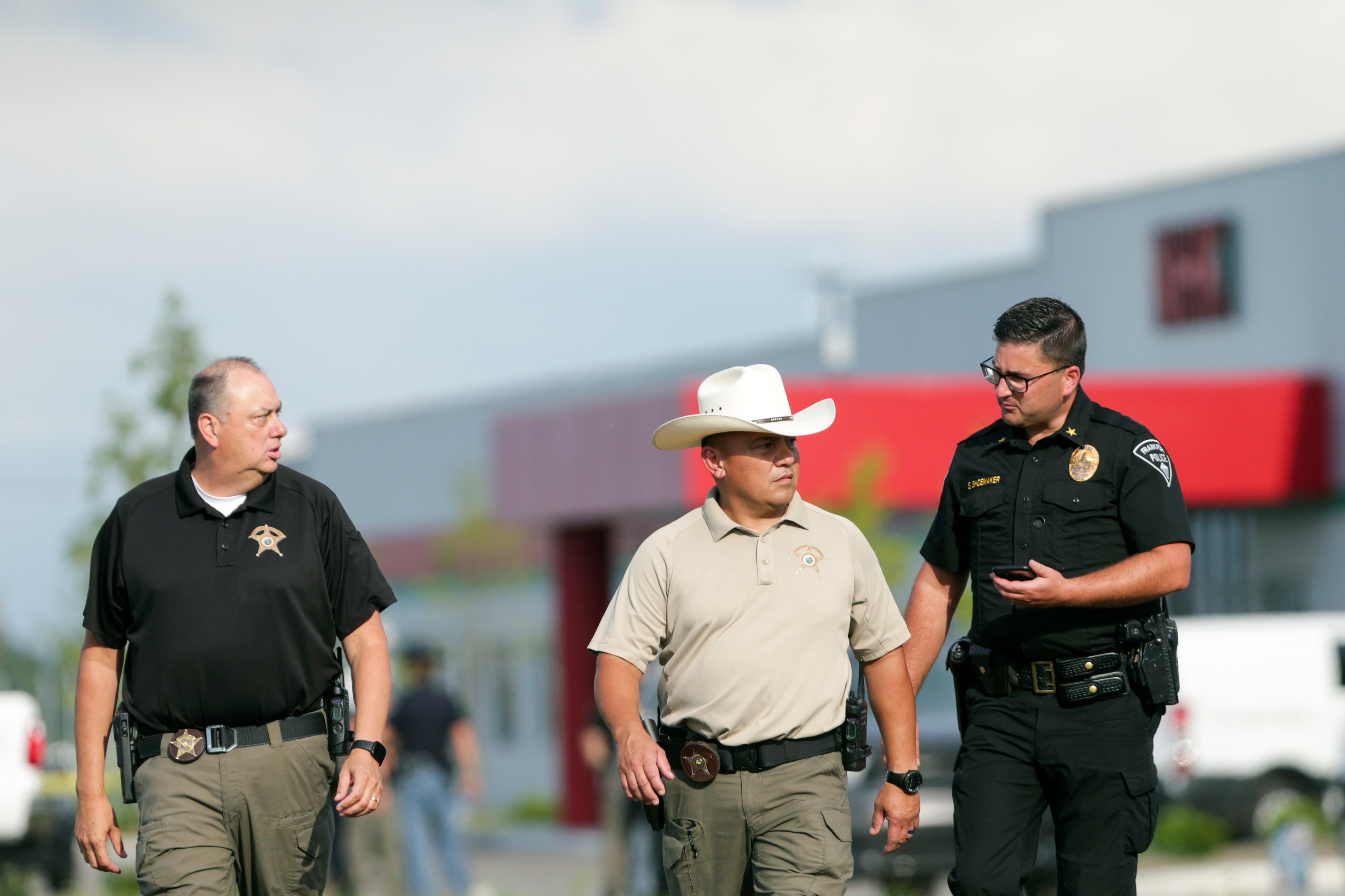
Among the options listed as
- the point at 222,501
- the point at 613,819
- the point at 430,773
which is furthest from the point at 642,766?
the point at 430,773

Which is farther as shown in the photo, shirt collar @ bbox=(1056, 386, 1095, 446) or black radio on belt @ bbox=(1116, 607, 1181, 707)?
shirt collar @ bbox=(1056, 386, 1095, 446)

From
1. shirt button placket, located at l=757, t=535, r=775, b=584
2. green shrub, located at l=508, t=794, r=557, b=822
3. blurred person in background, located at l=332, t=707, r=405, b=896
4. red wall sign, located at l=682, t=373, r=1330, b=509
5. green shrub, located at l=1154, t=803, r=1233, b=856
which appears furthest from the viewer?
green shrub, located at l=508, t=794, r=557, b=822

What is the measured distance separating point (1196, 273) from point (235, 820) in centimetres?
2194

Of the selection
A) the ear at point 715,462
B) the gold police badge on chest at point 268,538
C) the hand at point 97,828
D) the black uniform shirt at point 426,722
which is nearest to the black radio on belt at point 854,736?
the ear at point 715,462

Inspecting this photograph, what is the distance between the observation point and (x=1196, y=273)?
26000 millimetres

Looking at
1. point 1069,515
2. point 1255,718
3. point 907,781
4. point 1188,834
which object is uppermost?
point 1069,515

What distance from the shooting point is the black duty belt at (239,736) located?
19.6 ft

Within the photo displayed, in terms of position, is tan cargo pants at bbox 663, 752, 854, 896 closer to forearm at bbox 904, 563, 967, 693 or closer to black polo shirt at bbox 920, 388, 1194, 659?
forearm at bbox 904, 563, 967, 693

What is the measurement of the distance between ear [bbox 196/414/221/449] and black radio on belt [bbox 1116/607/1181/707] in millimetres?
2830

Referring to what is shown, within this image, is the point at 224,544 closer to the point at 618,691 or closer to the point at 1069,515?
the point at 618,691

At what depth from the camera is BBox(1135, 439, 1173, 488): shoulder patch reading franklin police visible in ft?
19.8

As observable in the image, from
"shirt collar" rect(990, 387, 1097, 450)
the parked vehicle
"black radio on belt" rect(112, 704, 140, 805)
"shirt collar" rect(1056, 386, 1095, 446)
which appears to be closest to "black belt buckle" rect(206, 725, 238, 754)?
"black radio on belt" rect(112, 704, 140, 805)

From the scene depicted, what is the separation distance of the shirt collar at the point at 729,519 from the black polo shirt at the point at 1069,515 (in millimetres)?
592

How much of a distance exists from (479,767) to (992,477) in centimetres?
3128
